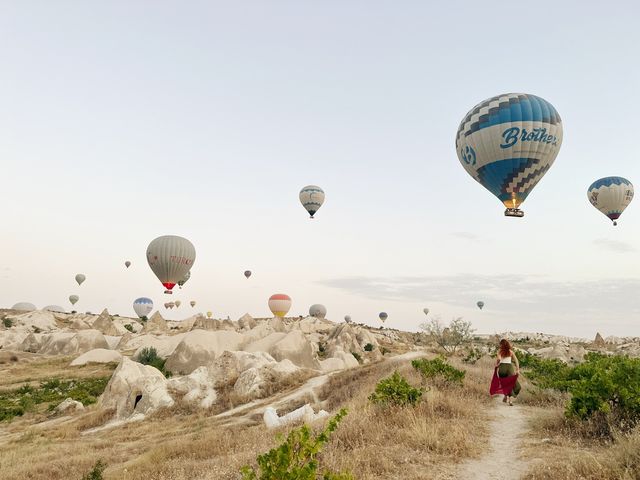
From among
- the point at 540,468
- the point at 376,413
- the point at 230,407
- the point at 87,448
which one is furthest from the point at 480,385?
the point at 87,448

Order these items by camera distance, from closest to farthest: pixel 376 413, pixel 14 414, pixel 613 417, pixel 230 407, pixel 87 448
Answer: pixel 613 417 → pixel 376 413 → pixel 87 448 → pixel 230 407 → pixel 14 414

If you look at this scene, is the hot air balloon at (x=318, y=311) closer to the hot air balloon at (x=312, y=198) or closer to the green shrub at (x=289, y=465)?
the hot air balloon at (x=312, y=198)

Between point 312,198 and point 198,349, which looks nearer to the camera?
point 198,349

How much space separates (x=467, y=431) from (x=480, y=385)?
7364mm

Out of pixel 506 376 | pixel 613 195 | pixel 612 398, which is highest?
pixel 613 195

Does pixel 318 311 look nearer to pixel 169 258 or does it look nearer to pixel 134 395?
pixel 169 258

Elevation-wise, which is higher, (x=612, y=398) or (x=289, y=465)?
(x=612, y=398)

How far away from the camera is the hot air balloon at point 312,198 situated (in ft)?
226

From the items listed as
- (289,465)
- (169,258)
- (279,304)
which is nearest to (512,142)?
(289,465)

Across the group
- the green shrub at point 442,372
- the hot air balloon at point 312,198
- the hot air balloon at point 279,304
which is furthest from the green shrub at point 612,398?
the hot air balloon at point 279,304

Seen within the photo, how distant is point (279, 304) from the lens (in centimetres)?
9550

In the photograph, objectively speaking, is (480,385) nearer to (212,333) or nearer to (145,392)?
(145,392)

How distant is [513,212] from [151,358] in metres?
35.5

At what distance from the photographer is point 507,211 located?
101 feet
